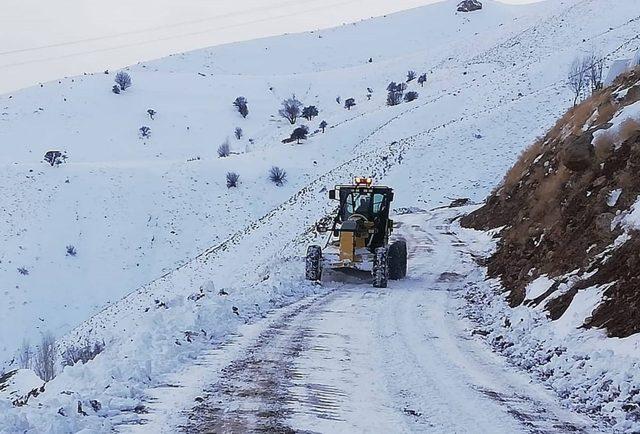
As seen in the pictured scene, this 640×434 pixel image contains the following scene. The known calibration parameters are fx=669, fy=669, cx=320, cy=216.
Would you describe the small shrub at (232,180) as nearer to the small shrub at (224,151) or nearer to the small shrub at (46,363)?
the small shrub at (224,151)

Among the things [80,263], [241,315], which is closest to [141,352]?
[241,315]

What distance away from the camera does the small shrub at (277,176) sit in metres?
53.5

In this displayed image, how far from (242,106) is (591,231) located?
75404 mm

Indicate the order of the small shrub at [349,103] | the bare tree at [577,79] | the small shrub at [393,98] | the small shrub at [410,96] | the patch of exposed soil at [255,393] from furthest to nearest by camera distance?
the small shrub at [349,103], the small shrub at [393,98], the small shrub at [410,96], the bare tree at [577,79], the patch of exposed soil at [255,393]

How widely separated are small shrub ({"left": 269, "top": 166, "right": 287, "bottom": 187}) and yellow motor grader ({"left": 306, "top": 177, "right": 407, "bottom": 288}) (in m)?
35.9

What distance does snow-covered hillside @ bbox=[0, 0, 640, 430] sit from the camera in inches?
584

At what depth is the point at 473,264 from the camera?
18.7 metres

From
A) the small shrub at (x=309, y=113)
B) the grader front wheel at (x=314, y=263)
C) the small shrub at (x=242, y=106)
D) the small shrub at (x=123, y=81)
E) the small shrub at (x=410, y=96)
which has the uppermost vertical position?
the small shrub at (x=123, y=81)

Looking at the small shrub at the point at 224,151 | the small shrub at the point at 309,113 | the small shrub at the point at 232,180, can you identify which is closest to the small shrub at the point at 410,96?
the small shrub at the point at 309,113

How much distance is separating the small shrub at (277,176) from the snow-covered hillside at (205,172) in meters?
0.59

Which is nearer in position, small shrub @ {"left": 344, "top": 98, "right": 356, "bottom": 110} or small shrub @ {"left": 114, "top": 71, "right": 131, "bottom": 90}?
small shrub @ {"left": 344, "top": 98, "right": 356, "bottom": 110}

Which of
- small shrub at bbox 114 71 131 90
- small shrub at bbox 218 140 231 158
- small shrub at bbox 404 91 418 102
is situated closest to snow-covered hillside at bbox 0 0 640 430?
small shrub at bbox 114 71 131 90

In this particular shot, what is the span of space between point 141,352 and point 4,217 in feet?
142

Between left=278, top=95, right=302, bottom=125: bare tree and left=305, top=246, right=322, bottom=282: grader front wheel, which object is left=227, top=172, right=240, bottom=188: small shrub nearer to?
left=278, top=95, right=302, bottom=125: bare tree
